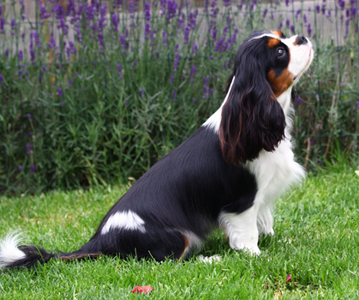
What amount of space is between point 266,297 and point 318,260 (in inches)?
20.2

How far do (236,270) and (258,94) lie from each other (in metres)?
1.01

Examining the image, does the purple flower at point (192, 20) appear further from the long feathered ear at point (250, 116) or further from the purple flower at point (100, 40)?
the long feathered ear at point (250, 116)

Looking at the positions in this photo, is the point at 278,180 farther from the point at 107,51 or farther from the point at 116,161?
the point at 107,51

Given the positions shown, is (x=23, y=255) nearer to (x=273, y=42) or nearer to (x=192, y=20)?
(x=273, y=42)

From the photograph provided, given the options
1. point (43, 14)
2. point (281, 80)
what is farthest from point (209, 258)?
point (43, 14)

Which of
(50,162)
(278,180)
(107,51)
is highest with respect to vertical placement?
(107,51)

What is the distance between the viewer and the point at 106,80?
5129mm

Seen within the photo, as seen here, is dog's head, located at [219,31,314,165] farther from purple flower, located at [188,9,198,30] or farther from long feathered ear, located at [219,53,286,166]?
purple flower, located at [188,9,198,30]

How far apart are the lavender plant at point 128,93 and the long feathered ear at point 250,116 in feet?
7.58

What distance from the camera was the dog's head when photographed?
8.50ft

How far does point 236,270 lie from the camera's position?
251 centimetres

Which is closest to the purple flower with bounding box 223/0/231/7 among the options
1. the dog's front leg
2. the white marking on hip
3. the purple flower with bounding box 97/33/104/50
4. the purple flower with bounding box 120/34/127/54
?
the purple flower with bounding box 120/34/127/54

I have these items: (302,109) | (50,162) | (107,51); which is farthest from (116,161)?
(302,109)

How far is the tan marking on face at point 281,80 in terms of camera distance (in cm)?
270
